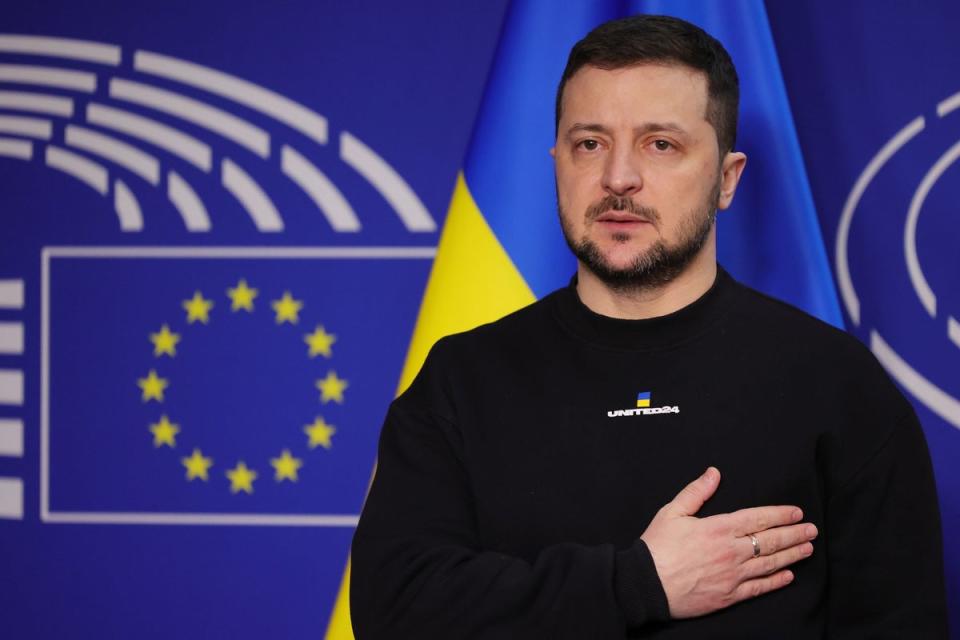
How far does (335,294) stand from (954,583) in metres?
1.38

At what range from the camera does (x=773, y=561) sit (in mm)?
1345

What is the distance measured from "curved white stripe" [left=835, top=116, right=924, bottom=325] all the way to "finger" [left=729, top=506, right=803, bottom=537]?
99 centimetres

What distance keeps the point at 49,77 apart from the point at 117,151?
0.24m

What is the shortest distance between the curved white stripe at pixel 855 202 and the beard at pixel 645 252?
0.86 m

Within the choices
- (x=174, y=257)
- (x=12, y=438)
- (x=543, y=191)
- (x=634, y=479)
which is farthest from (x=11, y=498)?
(x=634, y=479)

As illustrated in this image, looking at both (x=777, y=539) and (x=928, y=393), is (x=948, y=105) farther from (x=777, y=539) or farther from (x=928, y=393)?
(x=777, y=539)

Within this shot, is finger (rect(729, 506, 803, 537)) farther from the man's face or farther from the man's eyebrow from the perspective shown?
the man's eyebrow

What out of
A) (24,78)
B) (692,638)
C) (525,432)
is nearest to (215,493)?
(24,78)

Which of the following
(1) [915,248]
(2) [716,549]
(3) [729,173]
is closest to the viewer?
(2) [716,549]

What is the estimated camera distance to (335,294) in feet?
7.84

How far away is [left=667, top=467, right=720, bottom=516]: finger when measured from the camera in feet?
4.40

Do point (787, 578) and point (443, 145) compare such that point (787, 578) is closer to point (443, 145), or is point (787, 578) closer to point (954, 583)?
point (954, 583)

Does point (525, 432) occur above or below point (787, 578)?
above

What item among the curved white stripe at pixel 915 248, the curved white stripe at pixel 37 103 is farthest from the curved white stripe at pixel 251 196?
the curved white stripe at pixel 915 248
